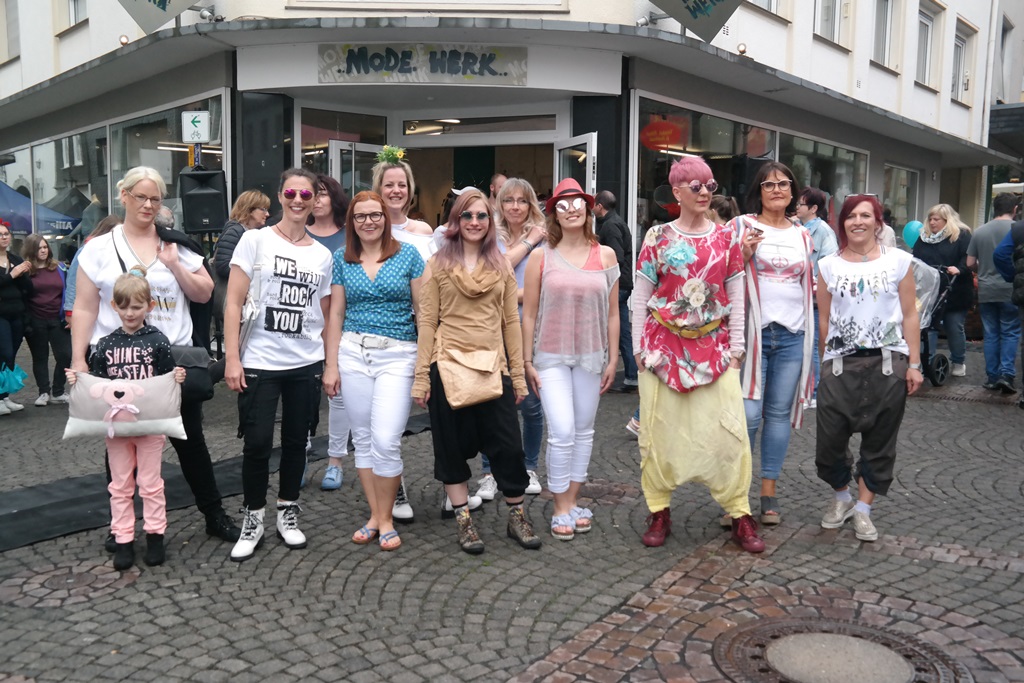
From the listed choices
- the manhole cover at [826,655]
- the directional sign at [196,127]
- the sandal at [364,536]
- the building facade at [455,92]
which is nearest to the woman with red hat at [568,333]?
the sandal at [364,536]

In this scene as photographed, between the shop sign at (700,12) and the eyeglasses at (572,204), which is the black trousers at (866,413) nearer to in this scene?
the eyeglasses at (572,204)

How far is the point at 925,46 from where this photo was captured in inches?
779

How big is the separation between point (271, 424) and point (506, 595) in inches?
56.7

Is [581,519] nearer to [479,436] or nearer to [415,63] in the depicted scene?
[479,436]

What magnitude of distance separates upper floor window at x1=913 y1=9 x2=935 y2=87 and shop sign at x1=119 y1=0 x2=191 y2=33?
14932mm

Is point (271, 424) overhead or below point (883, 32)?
below

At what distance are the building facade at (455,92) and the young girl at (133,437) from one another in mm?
7180

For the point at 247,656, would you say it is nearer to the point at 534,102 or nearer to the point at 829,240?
the point at 829,240

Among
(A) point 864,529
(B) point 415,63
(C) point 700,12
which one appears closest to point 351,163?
(B) point 415,63

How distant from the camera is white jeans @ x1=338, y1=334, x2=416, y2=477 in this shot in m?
4.75

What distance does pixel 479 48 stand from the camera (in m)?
11.6

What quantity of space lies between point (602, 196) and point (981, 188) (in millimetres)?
19830

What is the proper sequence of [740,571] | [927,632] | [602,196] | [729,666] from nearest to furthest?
[729,666]
[927,632]
[740,571]
[602,196]

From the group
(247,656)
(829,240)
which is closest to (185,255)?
(247,656)
